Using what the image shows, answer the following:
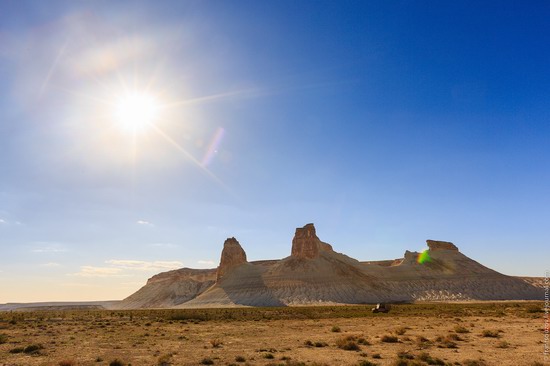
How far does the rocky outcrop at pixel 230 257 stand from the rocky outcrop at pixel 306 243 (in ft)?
72.7

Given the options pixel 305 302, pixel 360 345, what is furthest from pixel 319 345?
pixel 305 302

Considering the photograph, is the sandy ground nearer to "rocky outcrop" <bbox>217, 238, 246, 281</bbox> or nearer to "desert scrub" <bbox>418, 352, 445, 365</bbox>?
"desert scrub" <bbox>418, 352, 445, 365</bbox>

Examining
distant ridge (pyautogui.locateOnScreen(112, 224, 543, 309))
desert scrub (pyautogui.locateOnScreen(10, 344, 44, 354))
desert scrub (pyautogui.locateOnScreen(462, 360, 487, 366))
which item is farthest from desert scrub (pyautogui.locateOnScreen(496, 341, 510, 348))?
distant ridge (pyautogui.locateOnScreen(112, 224, 543, 309))

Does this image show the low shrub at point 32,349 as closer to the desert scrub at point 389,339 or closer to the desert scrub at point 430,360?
the desert scrub at point 389,339

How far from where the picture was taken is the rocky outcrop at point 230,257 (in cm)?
14975

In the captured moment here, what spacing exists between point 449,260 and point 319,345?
439 feet

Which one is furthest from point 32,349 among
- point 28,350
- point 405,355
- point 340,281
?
point 340,281

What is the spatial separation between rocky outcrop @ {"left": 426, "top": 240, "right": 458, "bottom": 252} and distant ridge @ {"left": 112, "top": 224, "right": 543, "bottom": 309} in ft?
1.33

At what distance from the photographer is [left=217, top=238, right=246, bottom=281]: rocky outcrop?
149750 mm

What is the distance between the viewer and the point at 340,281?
122812mm

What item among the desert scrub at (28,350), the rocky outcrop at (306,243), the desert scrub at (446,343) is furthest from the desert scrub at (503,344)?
the rocky outcrop at (306,243)

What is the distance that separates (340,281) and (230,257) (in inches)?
1933

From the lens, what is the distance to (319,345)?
23.7 m

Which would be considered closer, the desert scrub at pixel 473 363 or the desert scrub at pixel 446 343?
the desert scrub at pixel 473 363
